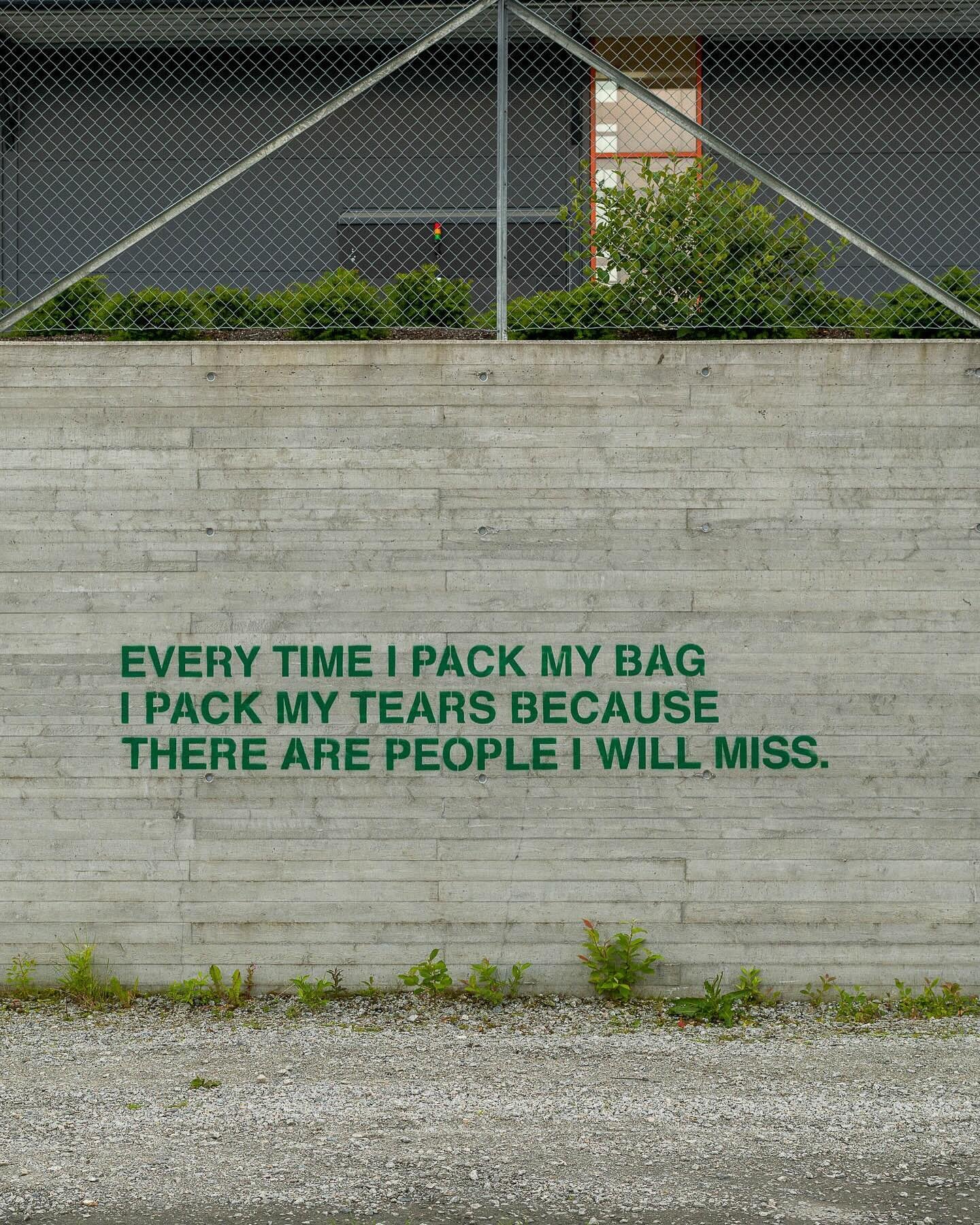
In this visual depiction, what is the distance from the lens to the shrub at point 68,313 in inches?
262

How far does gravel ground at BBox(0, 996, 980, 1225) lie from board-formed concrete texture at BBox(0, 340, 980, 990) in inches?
32.1

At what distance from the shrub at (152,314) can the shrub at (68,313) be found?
49mm

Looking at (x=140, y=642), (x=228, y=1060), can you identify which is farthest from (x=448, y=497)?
(x=228, y=1060)

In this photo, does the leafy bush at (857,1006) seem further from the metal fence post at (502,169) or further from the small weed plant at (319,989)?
the metal fence post at (502,169)

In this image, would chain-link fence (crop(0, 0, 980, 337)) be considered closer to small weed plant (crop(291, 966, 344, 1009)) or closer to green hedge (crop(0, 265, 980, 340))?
green hedge (crop(0, 265, 980, 340))

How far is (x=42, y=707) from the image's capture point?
19.9 feet

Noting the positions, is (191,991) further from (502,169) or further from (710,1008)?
(502,169)

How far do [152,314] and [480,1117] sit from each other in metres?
4.38

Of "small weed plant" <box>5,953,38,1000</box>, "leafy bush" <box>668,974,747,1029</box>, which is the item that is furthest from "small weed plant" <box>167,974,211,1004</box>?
"leafy bush" <box>668,974,747,1029</box>

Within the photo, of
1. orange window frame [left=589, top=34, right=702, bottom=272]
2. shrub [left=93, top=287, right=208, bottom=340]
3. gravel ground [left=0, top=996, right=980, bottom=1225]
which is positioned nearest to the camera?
gravel ground [left=0, top=996, right=980, bottom=1225]

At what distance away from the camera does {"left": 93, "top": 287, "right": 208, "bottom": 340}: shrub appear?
21.7 ft

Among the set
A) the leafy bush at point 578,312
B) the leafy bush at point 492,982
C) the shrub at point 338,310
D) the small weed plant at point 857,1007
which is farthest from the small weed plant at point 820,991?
the shrub at point 338,310

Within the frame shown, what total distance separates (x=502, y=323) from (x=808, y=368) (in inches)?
59.6

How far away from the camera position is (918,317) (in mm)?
6523
